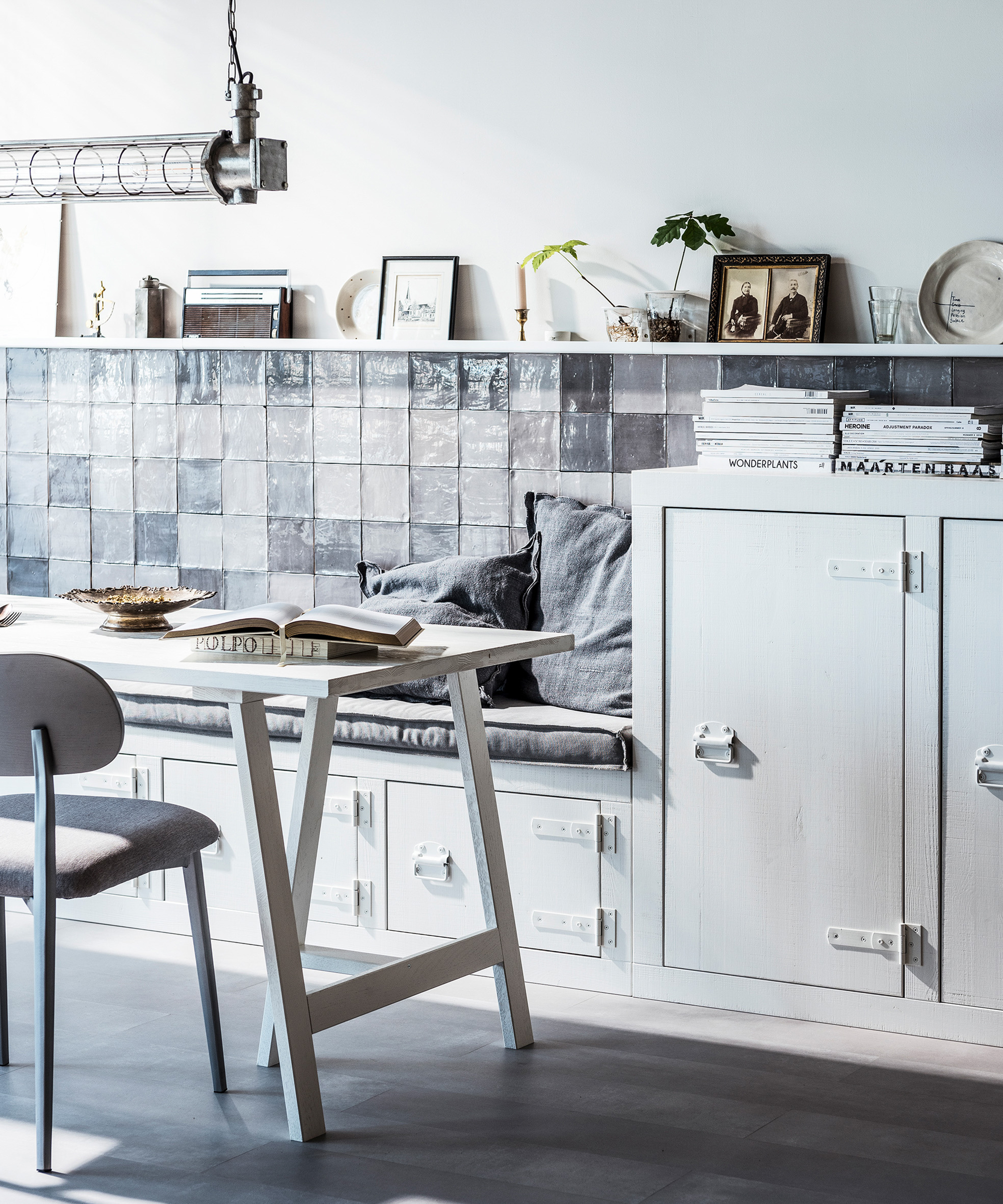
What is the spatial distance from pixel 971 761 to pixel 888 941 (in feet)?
1.35

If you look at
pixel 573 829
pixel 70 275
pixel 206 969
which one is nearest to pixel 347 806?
pixel 573 829

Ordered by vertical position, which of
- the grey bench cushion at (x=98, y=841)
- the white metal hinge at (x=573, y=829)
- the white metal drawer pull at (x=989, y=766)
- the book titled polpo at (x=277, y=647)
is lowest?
the white metal hinge at (x=573, y=829)

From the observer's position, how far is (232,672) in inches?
104

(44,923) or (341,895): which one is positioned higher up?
(44,923)

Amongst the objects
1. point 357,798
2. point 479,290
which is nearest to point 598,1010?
point 357,798

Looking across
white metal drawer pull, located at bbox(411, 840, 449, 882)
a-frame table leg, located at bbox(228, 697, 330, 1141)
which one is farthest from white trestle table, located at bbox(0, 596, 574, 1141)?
white metal drawer pull, located at bbox(411, 840, 449, 882)

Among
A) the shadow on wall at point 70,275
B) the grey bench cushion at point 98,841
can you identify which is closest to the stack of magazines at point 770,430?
the grey bench cushion at point 98,841

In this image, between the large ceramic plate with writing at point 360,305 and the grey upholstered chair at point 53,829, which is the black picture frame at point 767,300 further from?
the grey upholstered chair at point 53,829

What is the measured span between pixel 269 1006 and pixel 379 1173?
0.48m

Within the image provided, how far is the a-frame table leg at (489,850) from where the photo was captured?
3.12m

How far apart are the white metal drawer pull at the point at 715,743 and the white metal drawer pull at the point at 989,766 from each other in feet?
1.64

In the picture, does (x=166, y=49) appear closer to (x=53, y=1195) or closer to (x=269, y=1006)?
(x=269, y=1006)

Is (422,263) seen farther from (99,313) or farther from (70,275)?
A: (70,275)

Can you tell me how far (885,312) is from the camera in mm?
3805
